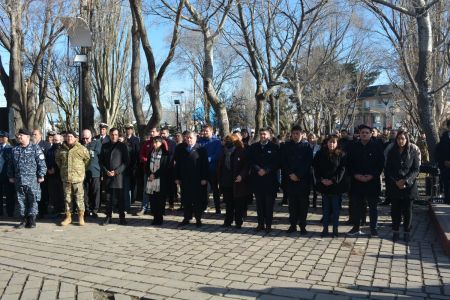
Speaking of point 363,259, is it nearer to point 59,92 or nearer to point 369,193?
point 369,193

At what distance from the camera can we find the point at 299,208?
827 cm

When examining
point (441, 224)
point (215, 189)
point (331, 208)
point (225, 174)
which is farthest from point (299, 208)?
point (215, 189)

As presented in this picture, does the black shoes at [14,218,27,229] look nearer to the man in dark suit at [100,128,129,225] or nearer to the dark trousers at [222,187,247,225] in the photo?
the man in dark suit at [100,128,129,225]

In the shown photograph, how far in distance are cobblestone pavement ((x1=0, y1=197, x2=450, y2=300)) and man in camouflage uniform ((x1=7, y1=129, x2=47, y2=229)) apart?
40cm

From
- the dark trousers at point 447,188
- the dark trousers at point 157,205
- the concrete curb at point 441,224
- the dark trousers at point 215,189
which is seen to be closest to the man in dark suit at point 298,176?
the concrete curb at point 441,224

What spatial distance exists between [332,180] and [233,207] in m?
2.15

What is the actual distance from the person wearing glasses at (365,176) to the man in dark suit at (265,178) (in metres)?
1.43

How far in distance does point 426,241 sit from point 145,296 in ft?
16.2

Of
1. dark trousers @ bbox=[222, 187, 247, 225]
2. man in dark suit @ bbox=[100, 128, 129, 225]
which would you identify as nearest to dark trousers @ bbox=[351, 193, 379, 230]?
dark trousers @ bbox=[222, 187, 247, 225]

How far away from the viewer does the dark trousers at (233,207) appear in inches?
345

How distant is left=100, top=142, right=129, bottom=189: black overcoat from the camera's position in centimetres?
914

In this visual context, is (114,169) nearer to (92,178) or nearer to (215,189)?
(92,178)

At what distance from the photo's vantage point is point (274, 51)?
2075 centimetres

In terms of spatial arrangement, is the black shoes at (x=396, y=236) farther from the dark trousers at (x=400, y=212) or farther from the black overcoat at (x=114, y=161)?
the black overcoat at (x=114, y=161)
